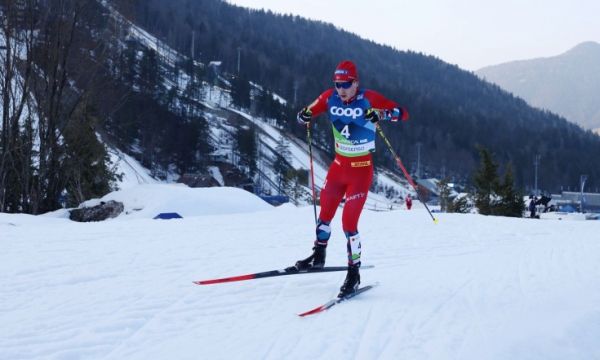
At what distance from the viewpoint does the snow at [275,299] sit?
289 cm

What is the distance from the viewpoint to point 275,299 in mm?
4102

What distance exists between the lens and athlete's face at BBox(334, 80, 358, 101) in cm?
471

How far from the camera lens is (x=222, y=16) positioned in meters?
145

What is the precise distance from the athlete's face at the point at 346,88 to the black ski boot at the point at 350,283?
5.27 feet

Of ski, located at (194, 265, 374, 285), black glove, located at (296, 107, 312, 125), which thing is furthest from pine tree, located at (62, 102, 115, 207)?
ski, located at (194, 265, 374, 285)

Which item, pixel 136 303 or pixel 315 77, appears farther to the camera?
pixel 315 77

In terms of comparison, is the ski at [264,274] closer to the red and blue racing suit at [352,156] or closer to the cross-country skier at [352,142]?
the cross-country skier at [352,142]

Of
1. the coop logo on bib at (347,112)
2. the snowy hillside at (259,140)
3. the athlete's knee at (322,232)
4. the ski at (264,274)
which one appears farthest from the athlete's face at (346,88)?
the snowy hillside at (259,140)

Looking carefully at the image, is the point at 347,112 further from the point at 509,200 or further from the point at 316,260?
the point at 509,200

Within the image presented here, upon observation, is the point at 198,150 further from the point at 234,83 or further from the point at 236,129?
the point at 234,83

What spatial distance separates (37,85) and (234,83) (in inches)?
3201

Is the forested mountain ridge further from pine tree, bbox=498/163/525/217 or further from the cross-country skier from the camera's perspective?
the cross-country skier

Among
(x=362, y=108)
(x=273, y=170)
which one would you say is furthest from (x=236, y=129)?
(x=362, y=108)

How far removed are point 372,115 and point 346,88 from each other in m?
0.38
